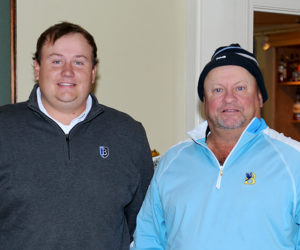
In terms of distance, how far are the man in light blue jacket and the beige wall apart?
74cm

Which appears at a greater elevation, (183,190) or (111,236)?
(183,190)

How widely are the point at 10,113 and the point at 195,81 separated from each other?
1102 mm

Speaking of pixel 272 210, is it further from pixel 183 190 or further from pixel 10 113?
pixel 10 113

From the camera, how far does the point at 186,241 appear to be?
1653 mm

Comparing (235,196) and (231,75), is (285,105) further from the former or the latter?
(235,196)

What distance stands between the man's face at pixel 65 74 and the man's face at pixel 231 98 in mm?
543

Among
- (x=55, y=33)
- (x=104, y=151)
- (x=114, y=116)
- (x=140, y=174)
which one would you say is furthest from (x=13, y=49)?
(x=140, y=174)

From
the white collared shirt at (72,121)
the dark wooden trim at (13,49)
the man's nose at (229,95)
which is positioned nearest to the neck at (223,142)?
the man's nose at (229,95)

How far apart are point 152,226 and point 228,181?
16.6 inches

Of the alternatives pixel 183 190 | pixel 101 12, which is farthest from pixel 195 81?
pixel 183 190

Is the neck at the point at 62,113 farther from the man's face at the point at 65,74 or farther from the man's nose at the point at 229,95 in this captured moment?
the man's nose at the point at 229,95

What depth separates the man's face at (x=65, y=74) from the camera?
186 centimetres

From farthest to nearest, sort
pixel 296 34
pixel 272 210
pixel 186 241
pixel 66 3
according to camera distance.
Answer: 1. pixel 296 34
2. pixel 66 3
3. pixel 186 241
4. pixel 272 210

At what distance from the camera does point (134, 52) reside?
2.53m
